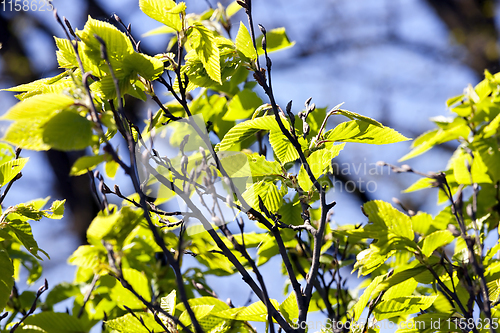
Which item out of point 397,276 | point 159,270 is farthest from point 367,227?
point 159,270

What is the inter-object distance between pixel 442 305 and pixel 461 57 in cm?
335

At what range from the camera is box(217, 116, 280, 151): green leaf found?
67 cm

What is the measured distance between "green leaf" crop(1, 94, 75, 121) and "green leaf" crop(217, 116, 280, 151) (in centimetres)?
30

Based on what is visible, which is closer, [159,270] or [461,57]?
[159,270]

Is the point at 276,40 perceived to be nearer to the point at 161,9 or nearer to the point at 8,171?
the point at 161,9

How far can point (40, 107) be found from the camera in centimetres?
45

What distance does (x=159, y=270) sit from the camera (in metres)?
1.28

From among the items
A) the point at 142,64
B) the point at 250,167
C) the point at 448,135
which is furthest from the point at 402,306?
the point at 142,64

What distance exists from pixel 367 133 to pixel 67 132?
50 centimetres

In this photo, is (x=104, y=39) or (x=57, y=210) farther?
(x=57, y=210)

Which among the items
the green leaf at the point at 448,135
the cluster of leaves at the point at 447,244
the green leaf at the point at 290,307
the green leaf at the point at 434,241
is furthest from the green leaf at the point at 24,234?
the green leaf at the point at 448,135

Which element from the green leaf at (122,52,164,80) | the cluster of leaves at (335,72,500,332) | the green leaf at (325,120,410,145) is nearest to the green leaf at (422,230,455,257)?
the cluster of leaves at (335,72,500,332)

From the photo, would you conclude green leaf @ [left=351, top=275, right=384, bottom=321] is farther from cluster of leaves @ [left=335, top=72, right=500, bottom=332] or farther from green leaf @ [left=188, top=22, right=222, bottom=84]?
green leaf @ [left=188, top=22, right=222, bottom=84]

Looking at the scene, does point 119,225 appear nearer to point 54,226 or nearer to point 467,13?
point 54,226
